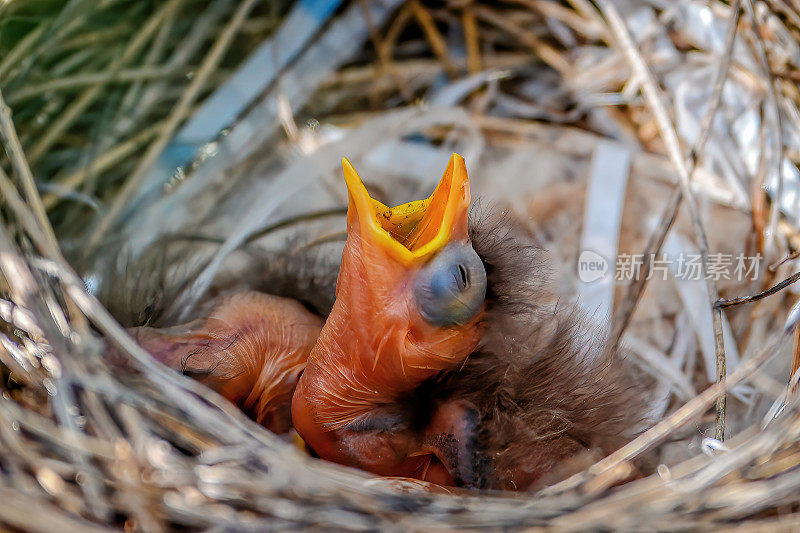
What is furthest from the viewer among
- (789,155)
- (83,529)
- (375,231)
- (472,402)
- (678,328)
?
(678,328)

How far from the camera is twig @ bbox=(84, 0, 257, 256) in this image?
132cm

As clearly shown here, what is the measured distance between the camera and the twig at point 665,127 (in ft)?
3.40

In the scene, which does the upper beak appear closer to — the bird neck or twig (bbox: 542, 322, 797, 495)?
the bird neck

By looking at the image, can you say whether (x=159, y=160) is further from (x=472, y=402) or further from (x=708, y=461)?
(x=708, y=461)

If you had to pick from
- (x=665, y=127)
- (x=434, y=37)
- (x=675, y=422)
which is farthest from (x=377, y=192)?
(x=675, y=422)

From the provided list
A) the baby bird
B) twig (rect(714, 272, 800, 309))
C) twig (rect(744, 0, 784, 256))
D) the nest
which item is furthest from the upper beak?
twig (rect(744, 0, 784, 256))

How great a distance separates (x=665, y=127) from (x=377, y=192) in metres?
0.59

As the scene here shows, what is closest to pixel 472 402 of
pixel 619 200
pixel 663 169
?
pixel 619 200

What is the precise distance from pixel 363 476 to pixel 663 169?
104 cm

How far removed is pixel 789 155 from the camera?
1.23 metres

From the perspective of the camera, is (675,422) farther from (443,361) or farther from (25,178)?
(25,178)

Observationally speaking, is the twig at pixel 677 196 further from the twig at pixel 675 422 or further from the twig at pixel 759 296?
the twig at pixel 675 422

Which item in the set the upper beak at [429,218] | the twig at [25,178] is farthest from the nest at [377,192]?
the upper beak at [429,218]

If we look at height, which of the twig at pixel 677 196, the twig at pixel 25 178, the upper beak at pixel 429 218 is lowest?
the twig at pixel 677 196
